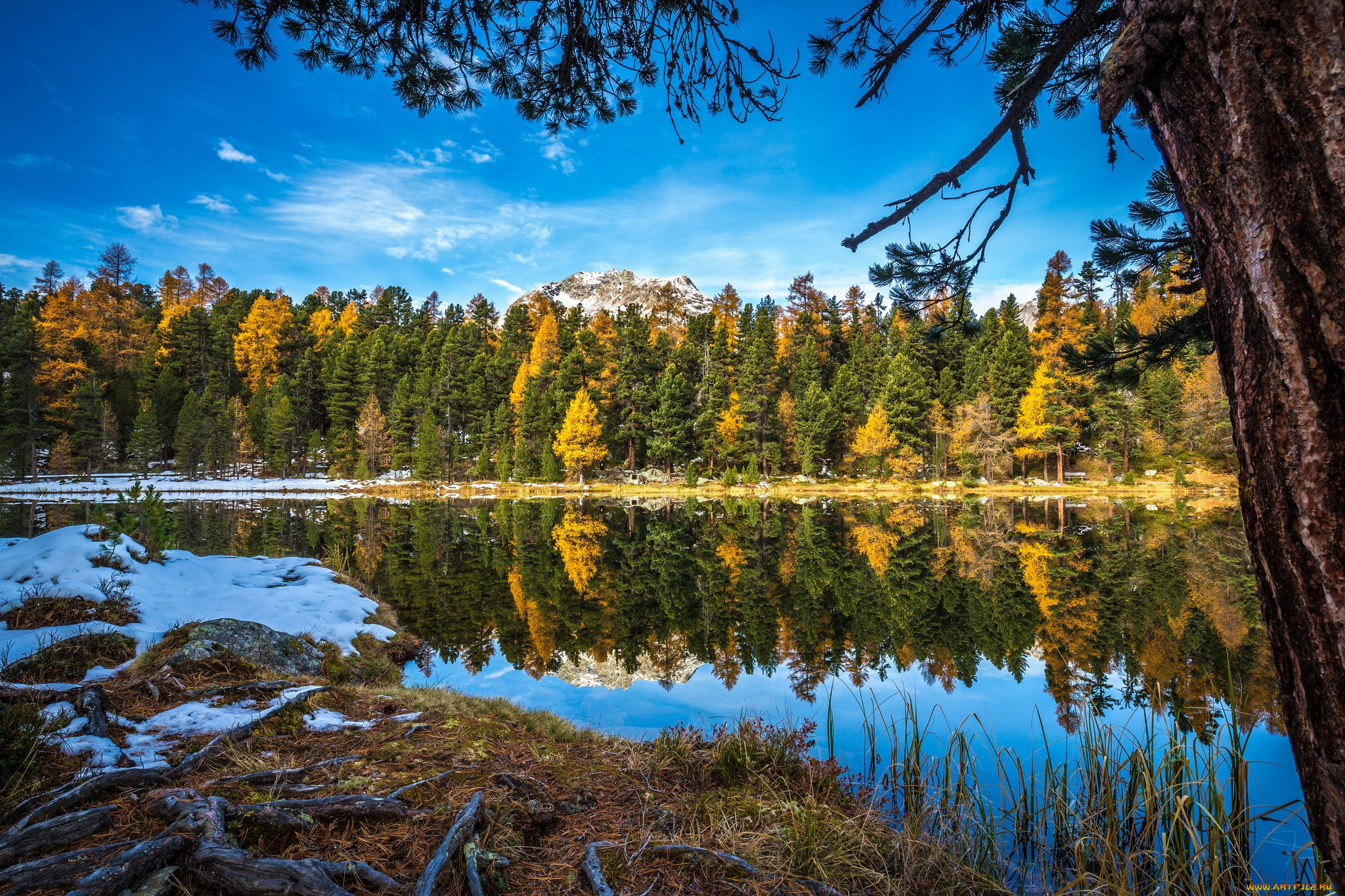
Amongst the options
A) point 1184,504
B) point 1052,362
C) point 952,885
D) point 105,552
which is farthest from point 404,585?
point 1052,362

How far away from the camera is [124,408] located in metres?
37.4

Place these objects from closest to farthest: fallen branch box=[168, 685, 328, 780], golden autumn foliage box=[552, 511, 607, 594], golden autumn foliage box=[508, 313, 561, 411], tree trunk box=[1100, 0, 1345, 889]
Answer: tree trunk box=[1100, 0, 1345, 889] → fallen branch box=[168, 685, 328, 780] → golden autumn foliage box=[552, 511, 607, 594] → golden autumn foliage box=[508, 313, 561, 411]

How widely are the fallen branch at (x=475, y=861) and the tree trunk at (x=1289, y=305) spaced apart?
2.10 meters

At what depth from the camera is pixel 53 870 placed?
1580 mm

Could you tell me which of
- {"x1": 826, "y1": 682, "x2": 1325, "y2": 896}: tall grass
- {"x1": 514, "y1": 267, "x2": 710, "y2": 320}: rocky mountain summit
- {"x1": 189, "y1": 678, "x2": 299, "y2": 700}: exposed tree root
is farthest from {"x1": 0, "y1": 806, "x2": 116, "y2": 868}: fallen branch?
{"x1": 514, "y1": 267, "x2": 710, "y2": 320}: rocky mountain summit

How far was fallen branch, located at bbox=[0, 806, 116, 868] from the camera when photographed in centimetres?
166

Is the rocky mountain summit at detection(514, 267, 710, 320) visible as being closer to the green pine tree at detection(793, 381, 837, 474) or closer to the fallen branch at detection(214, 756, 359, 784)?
the green pine tree at detection(793, 381, 837, 474)

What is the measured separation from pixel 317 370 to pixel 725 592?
158ft

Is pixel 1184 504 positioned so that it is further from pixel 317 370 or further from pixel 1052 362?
pixel 317 370

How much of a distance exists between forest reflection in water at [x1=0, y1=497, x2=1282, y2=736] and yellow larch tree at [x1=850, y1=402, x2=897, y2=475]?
14.1 meters

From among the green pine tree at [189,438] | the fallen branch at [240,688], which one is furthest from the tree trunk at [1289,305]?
the green pine tree at [189,438]

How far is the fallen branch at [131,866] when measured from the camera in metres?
1.49

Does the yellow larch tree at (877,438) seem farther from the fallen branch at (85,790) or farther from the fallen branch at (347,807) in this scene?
the fallen branch at (85,790)

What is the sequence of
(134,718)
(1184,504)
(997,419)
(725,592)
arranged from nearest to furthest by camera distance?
(134,718) < (725,592) < (1184,504) < (997,419)
